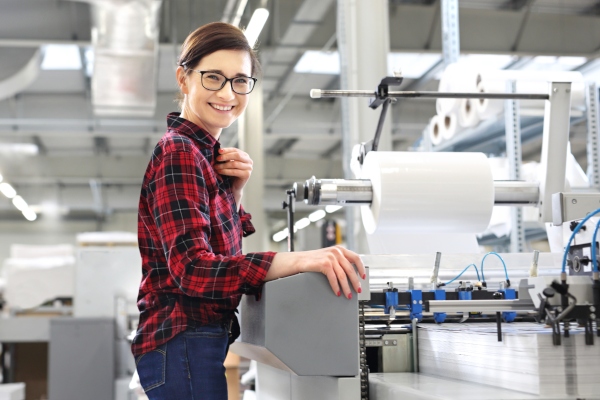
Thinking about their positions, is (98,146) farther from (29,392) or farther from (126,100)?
(29,392)

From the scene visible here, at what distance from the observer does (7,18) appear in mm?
5332

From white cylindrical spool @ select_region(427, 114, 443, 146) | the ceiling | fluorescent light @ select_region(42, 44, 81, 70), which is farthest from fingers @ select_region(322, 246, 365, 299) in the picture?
fluorescent light @ select_region(42, 44, 81, 70)

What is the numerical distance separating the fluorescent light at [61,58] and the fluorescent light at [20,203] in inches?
175

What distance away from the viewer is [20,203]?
461 inches

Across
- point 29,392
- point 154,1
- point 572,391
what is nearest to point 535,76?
point 572,391

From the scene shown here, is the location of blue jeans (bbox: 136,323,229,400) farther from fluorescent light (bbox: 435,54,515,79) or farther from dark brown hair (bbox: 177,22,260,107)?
fluorescent light (bbox: 435,54,515,79)

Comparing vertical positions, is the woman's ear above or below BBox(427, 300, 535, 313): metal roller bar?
above

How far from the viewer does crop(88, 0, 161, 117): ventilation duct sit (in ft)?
14.9

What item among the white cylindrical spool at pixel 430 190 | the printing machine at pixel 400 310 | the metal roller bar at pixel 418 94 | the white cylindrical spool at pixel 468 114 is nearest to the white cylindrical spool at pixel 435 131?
the white cylindrical spool at pixel 468 114

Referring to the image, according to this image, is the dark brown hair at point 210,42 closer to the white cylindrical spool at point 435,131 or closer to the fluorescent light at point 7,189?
the white cylindrical spool at point 435,131

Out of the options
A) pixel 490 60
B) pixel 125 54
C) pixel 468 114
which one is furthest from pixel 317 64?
pixel 468 114

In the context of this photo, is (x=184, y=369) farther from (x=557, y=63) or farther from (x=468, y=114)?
(x=557, y=63)

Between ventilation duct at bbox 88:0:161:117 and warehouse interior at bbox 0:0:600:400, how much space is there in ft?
0.04

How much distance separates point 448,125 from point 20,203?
9.53 metres
